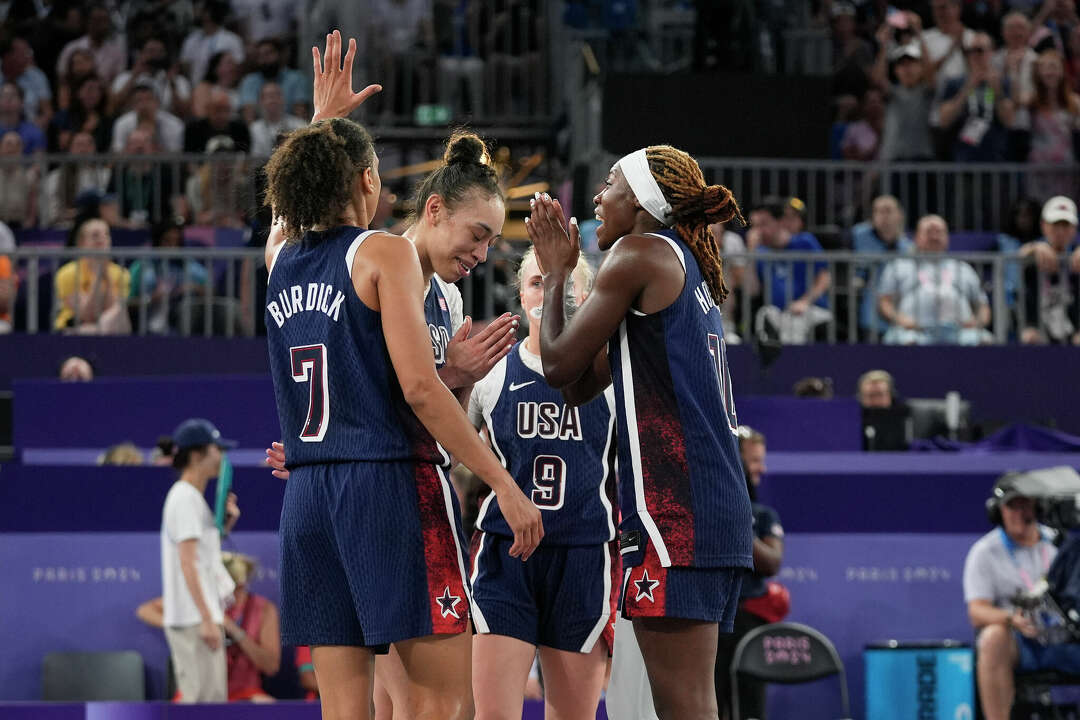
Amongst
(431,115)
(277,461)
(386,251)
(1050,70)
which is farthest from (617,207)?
(431,115)

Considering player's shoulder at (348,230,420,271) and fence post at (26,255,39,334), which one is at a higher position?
player's shoulder at (348,230,420,271)

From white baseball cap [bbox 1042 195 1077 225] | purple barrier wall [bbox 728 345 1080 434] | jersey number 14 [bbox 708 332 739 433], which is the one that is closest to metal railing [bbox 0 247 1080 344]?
purple barrier wall [bbox 728 345 1080 434]

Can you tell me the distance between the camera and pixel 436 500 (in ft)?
12.5

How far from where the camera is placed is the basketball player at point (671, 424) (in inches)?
155

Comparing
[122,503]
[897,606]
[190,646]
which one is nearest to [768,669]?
[897,606]

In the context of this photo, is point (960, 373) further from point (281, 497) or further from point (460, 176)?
point (460, 176)

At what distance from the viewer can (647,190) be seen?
4141mm

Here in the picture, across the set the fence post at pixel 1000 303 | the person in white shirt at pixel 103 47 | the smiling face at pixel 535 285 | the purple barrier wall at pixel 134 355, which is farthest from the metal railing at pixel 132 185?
the smiling face at pixel 535 285

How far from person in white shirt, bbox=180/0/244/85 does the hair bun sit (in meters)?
10.1

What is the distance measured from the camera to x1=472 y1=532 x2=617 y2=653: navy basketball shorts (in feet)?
16.4

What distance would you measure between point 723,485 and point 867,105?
10.5 m

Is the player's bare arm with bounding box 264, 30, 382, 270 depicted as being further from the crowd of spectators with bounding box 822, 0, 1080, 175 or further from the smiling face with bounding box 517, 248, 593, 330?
the crowd of spectators with bounding box 822, 0, 1080, 175

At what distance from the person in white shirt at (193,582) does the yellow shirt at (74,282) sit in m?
3.04

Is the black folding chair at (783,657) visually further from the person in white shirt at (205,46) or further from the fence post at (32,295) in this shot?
the person in white shirt at (205,46)
